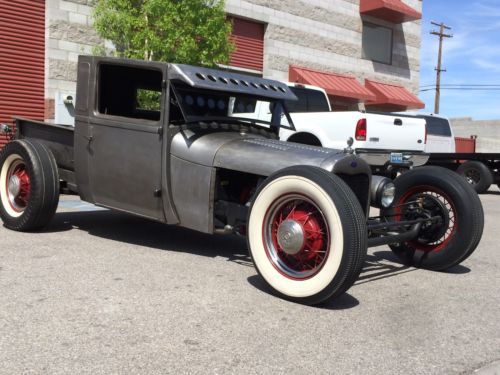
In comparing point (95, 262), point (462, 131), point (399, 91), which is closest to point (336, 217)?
point (95, 262)

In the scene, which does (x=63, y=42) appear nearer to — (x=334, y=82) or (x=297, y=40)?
(x=297, y=40)

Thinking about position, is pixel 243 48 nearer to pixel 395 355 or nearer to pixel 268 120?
pixel 268 120

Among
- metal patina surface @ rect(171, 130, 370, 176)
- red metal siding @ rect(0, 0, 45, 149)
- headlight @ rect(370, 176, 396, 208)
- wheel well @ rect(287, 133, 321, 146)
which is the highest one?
red metal siding @ rect(0, 0, 45, 149)

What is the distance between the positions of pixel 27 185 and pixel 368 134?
253 inches

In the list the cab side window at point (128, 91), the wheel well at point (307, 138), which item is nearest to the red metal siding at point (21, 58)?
the wheel well at point (307, 138)

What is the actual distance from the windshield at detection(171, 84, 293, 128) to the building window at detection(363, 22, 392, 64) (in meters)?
18.5

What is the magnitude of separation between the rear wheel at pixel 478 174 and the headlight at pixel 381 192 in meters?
9.99

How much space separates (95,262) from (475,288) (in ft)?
10.3

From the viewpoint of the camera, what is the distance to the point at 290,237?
380cm

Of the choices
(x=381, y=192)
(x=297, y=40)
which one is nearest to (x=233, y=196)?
(x=381, y=192)

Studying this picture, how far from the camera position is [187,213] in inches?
187

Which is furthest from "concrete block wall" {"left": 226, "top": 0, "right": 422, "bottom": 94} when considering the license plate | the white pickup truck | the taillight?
the license plate

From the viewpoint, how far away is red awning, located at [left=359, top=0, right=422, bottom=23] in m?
21.6

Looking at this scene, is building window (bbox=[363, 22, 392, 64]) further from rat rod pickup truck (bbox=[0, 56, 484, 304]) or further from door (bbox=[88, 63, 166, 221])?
door (bbox=[88, 63, 166, 221])
